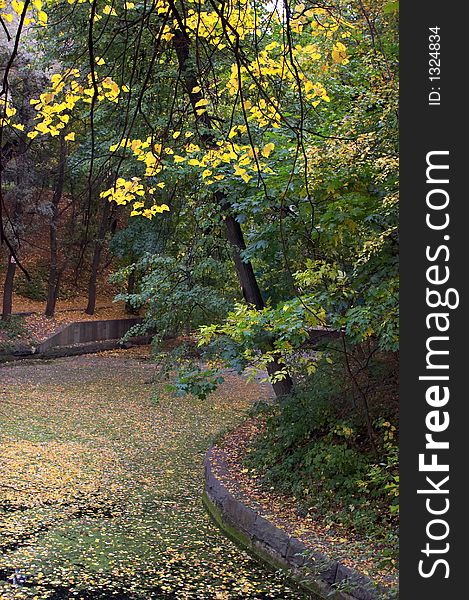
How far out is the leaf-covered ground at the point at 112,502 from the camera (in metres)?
5.75

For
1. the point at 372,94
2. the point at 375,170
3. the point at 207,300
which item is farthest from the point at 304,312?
the point at 207,300

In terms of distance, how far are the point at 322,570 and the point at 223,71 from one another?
5.72 metres

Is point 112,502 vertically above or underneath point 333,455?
underneath

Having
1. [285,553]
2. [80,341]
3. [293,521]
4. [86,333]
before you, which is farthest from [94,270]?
[285,553]

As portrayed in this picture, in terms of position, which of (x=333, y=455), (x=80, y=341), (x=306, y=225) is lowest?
(x=333, y=455)

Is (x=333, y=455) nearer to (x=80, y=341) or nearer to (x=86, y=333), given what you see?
(x=80, y=341)

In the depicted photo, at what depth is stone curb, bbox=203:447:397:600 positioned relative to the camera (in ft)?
16.5

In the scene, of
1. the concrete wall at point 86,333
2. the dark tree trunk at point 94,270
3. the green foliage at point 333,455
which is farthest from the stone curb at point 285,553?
the dark tree trunk at point 94,270

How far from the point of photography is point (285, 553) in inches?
234

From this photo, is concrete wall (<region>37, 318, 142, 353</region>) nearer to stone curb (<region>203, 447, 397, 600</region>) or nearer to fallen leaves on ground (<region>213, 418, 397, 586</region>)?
fallen leaves on ground (<region>213, 418, 397, 586</region>)

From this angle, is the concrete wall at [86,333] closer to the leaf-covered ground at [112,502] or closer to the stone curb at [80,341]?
the stone curb at [80,341]

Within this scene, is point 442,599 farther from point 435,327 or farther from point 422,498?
point 435,327

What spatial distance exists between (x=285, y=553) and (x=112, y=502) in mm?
2559

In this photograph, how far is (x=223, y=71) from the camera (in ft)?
29.3
